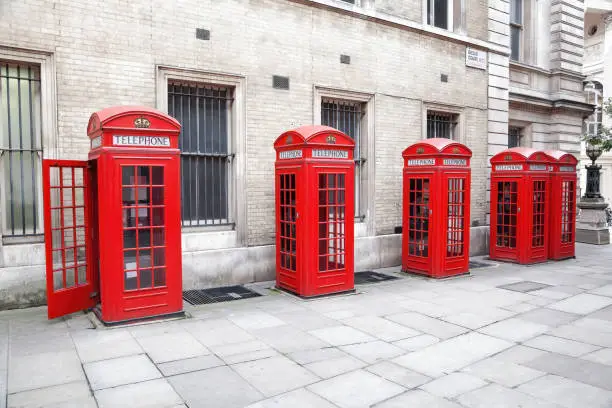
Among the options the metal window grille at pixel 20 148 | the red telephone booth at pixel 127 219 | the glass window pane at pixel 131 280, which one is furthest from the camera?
the metal window grille at pixel 20 148

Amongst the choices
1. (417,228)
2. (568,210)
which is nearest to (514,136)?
(568,210)

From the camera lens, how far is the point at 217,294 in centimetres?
792

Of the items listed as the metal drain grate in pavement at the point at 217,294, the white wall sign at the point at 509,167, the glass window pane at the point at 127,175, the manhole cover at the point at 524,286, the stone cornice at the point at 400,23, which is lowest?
the manhole cover at the point at 524,286

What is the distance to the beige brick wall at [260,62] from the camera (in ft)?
23.5

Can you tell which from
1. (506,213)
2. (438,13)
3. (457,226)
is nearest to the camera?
(457,226)

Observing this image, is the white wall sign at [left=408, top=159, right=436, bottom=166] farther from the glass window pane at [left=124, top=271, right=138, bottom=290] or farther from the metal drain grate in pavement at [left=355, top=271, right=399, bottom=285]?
the glass window pane at [left=124, top=271, right=138, bottom=290]

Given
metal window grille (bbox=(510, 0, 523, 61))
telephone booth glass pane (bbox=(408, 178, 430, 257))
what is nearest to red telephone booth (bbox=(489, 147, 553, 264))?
telephone booth glass pane (bbox=(408, 178, 430, 257))

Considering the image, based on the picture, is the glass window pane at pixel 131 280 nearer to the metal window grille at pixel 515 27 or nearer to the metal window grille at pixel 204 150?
the metal window grille at pixel 204 150

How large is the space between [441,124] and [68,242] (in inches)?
353

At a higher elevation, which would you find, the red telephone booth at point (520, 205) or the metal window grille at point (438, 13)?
the metal window grille at point (438, 13)

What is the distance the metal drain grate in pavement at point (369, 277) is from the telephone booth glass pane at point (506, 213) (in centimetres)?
370

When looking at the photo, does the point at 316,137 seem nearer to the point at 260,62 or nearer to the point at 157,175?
the point at 260,62

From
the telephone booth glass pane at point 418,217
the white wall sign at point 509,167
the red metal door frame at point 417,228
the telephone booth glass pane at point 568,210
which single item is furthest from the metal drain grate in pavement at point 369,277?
the telephone booth glass pane at point 568,210

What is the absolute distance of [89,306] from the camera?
6.83 m
